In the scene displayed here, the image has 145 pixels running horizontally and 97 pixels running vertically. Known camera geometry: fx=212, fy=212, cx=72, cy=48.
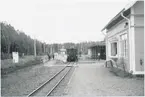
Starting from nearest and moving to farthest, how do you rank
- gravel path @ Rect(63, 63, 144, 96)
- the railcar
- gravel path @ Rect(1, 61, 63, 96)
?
gravel path @ Rect(63, 63, 144, 96), gravel path @ Rect(1, 61, 63, 96), the railcar

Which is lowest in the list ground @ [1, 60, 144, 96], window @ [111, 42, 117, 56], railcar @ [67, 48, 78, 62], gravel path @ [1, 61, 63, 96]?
gravel path @ [1, 61, 63, 96]

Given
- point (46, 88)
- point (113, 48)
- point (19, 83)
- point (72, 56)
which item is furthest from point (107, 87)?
point (72, 56)

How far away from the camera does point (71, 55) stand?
39.6 m

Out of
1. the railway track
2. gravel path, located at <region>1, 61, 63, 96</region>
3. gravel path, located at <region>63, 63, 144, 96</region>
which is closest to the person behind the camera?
gravel path, located at <region>63, 63, 144, 96</region>

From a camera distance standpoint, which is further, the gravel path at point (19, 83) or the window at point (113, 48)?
the window at point (113, 48)

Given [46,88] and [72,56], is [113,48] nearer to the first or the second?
A: [46,88]

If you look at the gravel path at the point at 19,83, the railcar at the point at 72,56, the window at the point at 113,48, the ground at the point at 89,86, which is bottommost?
the gravel path at the point at 19,83

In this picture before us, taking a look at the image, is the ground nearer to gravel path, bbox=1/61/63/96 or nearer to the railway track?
gravel path, bbox=1/61/63/96

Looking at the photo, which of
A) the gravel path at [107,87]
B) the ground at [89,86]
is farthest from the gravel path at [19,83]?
the gravel path at [107,87]

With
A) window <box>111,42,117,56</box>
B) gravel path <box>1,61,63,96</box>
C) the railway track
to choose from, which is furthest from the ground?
window <box>111,42,117,56</box>

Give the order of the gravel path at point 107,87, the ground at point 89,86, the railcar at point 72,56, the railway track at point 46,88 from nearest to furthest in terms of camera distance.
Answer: the gravel path at point 107,87, the ground at point 89,86, the railway track at point 46,88, the railcar at point 72,56

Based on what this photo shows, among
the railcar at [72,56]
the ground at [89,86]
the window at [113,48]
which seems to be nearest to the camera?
the ground at [89,86]

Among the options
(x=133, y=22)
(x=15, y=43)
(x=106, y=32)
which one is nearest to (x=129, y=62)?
(x=133, y=22)

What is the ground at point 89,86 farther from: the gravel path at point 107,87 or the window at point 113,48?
the window at point 113,48
